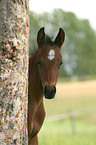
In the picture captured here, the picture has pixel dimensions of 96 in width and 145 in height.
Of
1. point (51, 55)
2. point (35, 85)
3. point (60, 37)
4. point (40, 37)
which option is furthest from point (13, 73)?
point (60, 37)

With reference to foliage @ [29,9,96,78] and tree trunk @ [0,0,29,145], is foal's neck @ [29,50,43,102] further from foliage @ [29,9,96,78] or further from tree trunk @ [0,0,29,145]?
foliage @ [29,9,96,78]

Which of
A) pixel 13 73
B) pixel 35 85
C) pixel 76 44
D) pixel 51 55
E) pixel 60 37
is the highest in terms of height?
pixel 60 37

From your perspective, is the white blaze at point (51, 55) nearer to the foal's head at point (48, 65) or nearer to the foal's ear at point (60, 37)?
the foal's head at point (48, 65)

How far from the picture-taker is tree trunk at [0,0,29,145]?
2.90m

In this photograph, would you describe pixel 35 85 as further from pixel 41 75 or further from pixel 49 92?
pixel 49 92

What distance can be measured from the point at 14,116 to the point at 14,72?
57cm

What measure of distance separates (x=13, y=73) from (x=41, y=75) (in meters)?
0.73

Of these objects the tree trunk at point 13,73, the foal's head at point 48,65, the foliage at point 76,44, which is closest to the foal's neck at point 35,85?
the foal's head at point 48,65

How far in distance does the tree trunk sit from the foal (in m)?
0.45

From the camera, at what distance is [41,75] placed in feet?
11.9

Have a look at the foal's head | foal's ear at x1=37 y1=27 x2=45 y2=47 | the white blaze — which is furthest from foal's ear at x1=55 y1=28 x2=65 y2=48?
the white blaze

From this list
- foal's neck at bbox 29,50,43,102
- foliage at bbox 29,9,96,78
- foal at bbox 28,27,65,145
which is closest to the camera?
foal at bbox 28,27,65,145

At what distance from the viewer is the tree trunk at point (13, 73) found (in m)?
2.90

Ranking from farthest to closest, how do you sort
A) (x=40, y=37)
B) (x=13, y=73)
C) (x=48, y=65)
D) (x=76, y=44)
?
(x=76, y=44), (x=40, y=37), (x=48, y=65), (x=13, y=73)
